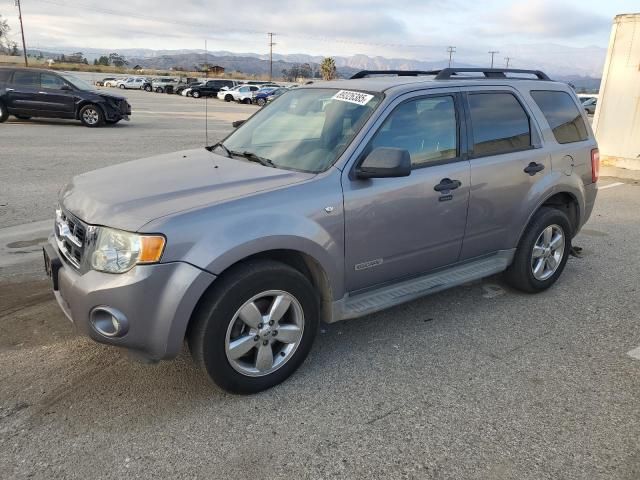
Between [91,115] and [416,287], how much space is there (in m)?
16.0

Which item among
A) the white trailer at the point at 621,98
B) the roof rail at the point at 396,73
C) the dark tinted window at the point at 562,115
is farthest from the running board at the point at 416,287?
the white trailer at the point at 621,98

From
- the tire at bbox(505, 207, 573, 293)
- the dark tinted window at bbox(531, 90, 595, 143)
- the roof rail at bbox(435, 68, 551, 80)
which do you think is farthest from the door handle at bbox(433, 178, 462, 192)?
the dark tinted window at bbox(531, 90, 595, 143)

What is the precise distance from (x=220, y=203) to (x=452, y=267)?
199cm

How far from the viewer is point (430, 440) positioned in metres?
2.72

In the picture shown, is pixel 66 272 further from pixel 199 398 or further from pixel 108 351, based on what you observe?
pixel 199 398

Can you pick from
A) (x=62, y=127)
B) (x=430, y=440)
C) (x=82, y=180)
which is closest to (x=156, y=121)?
(x=62, y=127)

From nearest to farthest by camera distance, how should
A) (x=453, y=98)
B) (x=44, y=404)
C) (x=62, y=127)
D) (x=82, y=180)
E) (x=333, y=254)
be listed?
(x=44, y=404) < (x=333, y=254) < (x=82, y=180) < (x=453, y=98) < (x=62, y=127)

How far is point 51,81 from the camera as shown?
1633 centimetres

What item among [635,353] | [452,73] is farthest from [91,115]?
[635,353]

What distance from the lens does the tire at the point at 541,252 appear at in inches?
174

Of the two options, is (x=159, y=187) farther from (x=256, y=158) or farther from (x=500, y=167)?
(x=500, y=167)

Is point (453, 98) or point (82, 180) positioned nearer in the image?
point (82, 180)

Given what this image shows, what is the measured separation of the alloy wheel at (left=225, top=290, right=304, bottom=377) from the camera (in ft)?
9.61

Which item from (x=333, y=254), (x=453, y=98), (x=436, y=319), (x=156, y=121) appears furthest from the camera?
(x=156, y=121)
